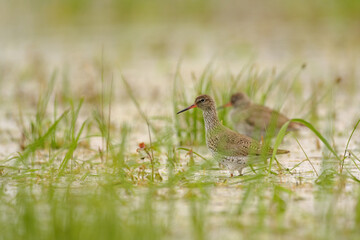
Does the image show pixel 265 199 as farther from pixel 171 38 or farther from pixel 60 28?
pixel 60 28

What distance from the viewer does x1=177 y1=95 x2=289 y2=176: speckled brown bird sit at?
532 cm

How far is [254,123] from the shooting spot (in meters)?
7.25

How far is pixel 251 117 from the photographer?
7.25 meters

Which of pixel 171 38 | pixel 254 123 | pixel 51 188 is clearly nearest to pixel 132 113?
pixel 254 123

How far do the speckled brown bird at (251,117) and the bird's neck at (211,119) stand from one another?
110 centimetres

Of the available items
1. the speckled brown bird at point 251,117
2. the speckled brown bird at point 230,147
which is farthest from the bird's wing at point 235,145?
the speckled brown bird at point 251,117

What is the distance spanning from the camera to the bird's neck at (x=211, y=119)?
19.4 feet

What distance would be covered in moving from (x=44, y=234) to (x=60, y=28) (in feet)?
41.9

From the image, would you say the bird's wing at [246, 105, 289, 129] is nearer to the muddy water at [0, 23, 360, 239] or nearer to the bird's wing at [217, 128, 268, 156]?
the muddy water at [0, 23, 360, 239]

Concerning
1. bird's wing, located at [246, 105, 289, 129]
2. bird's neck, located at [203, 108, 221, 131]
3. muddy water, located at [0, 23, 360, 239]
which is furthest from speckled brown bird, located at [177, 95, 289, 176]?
bird's wing, located at [246, 105, 289, 129]

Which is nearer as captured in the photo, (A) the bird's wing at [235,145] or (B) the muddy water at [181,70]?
(A) the bird's wing at [235,145]

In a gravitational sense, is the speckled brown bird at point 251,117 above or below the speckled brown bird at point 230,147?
above

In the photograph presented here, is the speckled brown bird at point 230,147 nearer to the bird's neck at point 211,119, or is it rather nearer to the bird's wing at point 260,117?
the bird's neck at point 211,119

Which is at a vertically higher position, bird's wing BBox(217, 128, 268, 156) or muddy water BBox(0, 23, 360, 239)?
muddy water BBox(0, 23, 360, 239)
